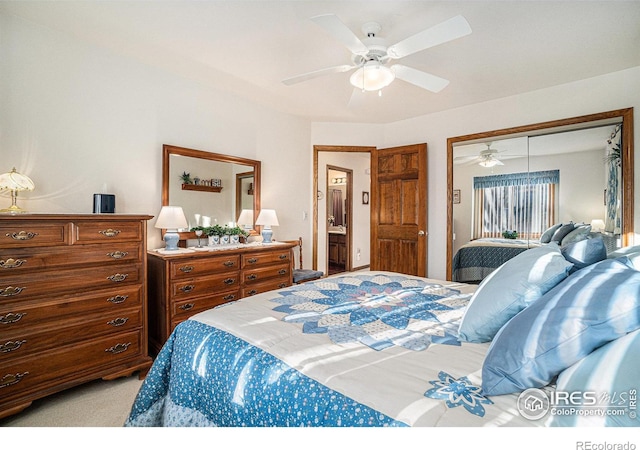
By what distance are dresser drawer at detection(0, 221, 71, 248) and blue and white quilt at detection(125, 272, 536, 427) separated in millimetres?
1134

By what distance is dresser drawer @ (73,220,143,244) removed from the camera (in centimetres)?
206

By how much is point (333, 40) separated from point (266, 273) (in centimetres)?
220

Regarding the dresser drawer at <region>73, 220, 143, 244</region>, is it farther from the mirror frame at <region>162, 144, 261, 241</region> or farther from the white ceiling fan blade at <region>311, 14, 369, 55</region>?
the white ceiling fan blade at <region>311, 14, 369, 55</region>

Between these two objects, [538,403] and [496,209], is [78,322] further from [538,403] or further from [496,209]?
[496,209]

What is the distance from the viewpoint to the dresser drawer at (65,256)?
182cm

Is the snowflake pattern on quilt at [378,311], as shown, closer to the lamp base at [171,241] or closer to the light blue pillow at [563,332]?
the light blue pillow at [563,332]

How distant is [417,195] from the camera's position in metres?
4.18

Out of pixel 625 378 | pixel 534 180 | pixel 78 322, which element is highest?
pixel 534 180

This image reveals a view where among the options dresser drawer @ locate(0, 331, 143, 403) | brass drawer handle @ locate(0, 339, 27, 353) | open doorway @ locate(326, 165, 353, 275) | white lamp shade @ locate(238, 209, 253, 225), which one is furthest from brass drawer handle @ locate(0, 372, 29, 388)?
open doorway @ locate(326, 165, 353, 275)

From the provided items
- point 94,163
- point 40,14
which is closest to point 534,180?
point 94,163

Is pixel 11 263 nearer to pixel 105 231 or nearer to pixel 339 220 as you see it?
pixel 105 231

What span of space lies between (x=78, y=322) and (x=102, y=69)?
2.02m

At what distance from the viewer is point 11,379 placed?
5.98 feet

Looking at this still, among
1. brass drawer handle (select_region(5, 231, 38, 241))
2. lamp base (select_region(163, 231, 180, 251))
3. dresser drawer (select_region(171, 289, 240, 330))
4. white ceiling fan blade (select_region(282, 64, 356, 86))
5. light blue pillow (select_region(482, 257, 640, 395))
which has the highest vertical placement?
white ceiling fan blade (select_region(282, 64, 356, 86))
